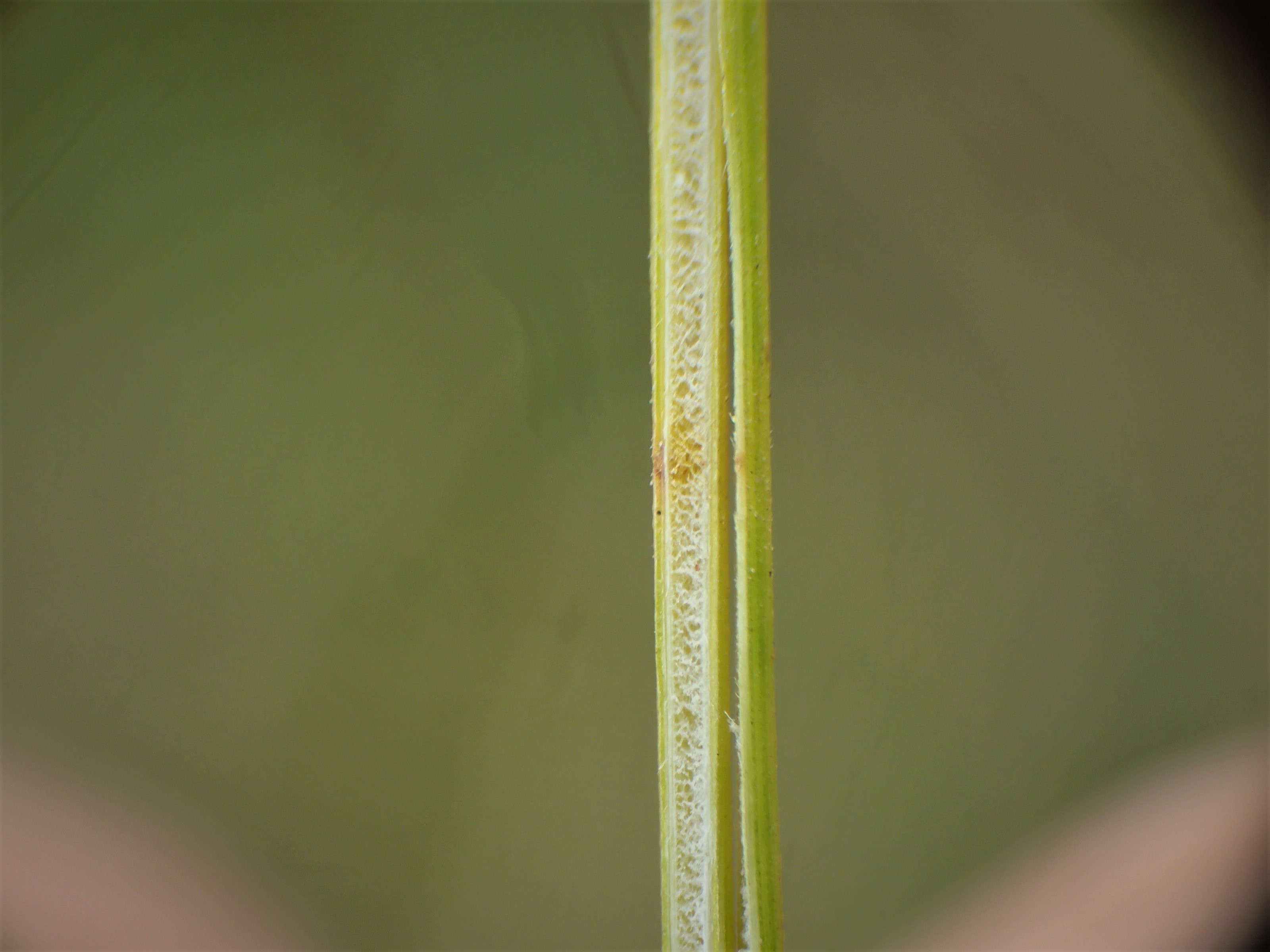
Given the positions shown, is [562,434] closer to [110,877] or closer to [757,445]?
[757,445]

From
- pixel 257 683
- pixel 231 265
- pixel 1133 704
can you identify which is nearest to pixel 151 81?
pixel 231 265

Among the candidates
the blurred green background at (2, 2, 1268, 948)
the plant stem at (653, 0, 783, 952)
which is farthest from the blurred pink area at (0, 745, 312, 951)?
the plant stem at (653, 0, 783, 952)

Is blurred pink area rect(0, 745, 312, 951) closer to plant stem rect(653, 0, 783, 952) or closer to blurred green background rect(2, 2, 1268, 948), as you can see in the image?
blurred green background rect(2, 2, 1268, 948)

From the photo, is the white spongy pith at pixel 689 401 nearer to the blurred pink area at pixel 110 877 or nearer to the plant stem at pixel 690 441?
the plant stem at pixel 690 441

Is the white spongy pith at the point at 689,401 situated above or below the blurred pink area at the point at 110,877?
above

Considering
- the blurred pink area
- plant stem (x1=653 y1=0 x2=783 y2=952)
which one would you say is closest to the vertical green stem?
plant stem (x1=653 y1=0 x2=783 y2=952)

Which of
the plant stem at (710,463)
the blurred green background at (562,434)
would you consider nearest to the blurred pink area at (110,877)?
the blurred green background at (562,434)

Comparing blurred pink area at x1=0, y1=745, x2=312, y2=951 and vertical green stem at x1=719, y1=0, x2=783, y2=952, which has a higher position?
vertical green stem at x1=719, y1=0, x2=783, y2=952
